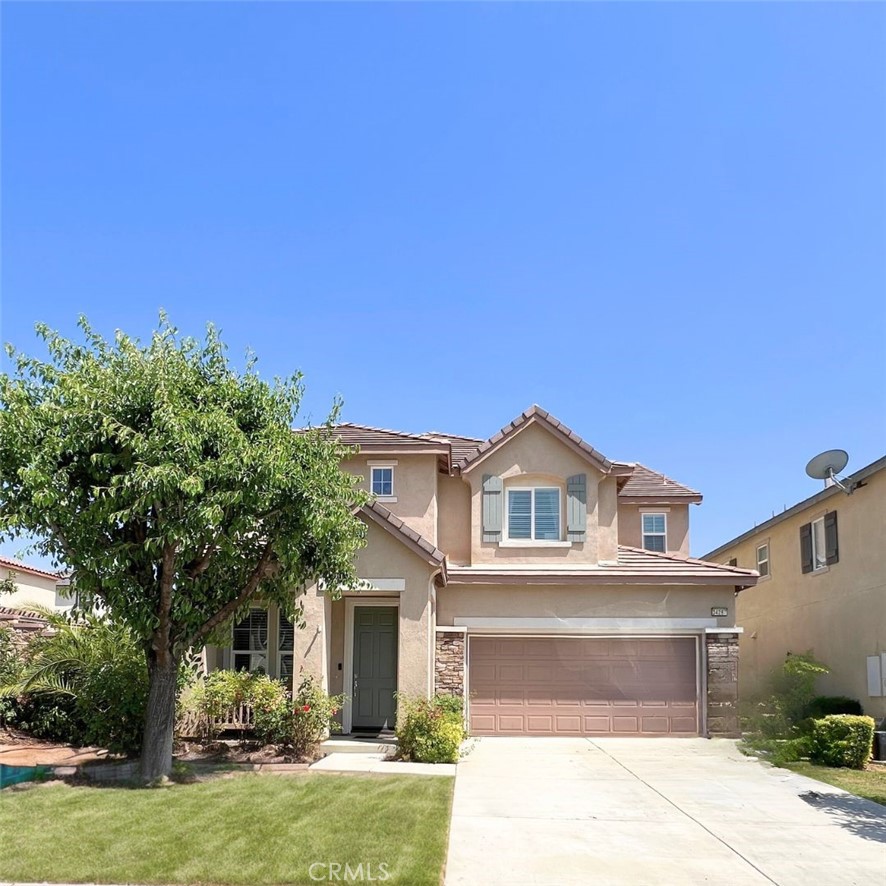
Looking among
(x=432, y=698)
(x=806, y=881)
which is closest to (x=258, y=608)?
(x=432, y=698)

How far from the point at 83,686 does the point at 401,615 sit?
5636mm

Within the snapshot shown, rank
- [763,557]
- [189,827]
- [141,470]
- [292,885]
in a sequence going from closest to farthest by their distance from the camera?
[292,885]
[189,827]
[141,470]
[763,557]

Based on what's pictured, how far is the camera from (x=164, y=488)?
10445mm

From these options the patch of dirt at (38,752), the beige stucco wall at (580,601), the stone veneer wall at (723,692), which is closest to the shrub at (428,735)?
the beige stucco wall at (580,601)

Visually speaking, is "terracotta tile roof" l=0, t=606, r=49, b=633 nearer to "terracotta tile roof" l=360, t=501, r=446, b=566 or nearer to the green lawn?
"terracotta tile roof" l=360, t=501, r=446, b=566

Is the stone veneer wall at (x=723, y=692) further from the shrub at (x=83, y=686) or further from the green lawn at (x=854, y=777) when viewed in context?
the shrub at (x=83, y=686)

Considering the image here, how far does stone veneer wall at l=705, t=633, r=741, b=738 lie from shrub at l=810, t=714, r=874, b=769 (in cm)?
304

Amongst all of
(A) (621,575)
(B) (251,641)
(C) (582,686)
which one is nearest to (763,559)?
(A) (621,575)

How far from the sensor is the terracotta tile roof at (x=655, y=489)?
72.9 feet

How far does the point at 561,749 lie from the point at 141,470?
988 cm

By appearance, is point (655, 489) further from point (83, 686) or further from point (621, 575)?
point (83, 686)

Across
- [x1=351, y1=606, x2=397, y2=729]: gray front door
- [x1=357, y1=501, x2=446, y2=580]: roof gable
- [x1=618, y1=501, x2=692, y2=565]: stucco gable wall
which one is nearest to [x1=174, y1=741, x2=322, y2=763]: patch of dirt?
[x1=351, y1=606, x2=397, y2=729]: gray front door

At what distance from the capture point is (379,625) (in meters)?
17.8

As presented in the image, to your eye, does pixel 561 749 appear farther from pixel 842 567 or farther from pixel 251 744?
pixel 842 567
